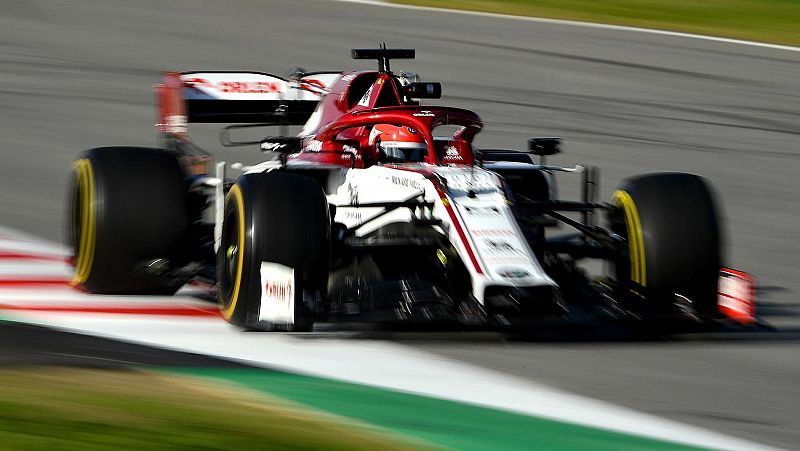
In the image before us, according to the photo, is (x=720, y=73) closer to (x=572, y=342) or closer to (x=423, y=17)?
(x=423, y=17)

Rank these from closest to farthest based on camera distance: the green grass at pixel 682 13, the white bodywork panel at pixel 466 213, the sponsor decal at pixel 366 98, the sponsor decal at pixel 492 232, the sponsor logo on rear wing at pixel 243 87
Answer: the white bodywork panel at pixel 466 213, the sponsor decal at pixel 492 232, the sponsor decal at pixel 366 98, the sponsor logo on rear wing at pixel 243 87, the green grass at pixel 682 13

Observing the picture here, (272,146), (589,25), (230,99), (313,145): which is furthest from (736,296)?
(589,25)

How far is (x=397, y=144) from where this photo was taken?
26.3 feet

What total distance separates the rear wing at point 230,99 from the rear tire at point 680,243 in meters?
2.87

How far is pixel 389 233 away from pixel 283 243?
910 mm

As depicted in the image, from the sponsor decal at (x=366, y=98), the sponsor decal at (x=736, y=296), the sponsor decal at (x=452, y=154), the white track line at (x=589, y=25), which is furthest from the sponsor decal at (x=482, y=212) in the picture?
the white track line at (x=589, y=25)

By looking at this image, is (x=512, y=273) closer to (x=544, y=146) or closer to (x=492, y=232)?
(x=492, y=232)

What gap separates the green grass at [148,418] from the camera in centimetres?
480

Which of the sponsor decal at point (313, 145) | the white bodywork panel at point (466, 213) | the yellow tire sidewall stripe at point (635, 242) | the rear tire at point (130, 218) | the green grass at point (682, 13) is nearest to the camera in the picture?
the white bodywork panel at point (466, 213)

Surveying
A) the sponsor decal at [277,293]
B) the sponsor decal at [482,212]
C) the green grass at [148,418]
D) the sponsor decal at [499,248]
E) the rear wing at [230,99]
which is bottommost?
the green grass at [148,418]

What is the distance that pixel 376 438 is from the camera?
16.4 feet

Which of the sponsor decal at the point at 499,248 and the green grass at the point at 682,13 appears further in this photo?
the green grass at the point at 682,13

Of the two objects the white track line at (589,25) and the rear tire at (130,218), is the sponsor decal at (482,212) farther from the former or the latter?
A: the white track line at (589,25)

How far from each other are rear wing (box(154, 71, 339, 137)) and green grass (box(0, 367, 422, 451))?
3.93m
